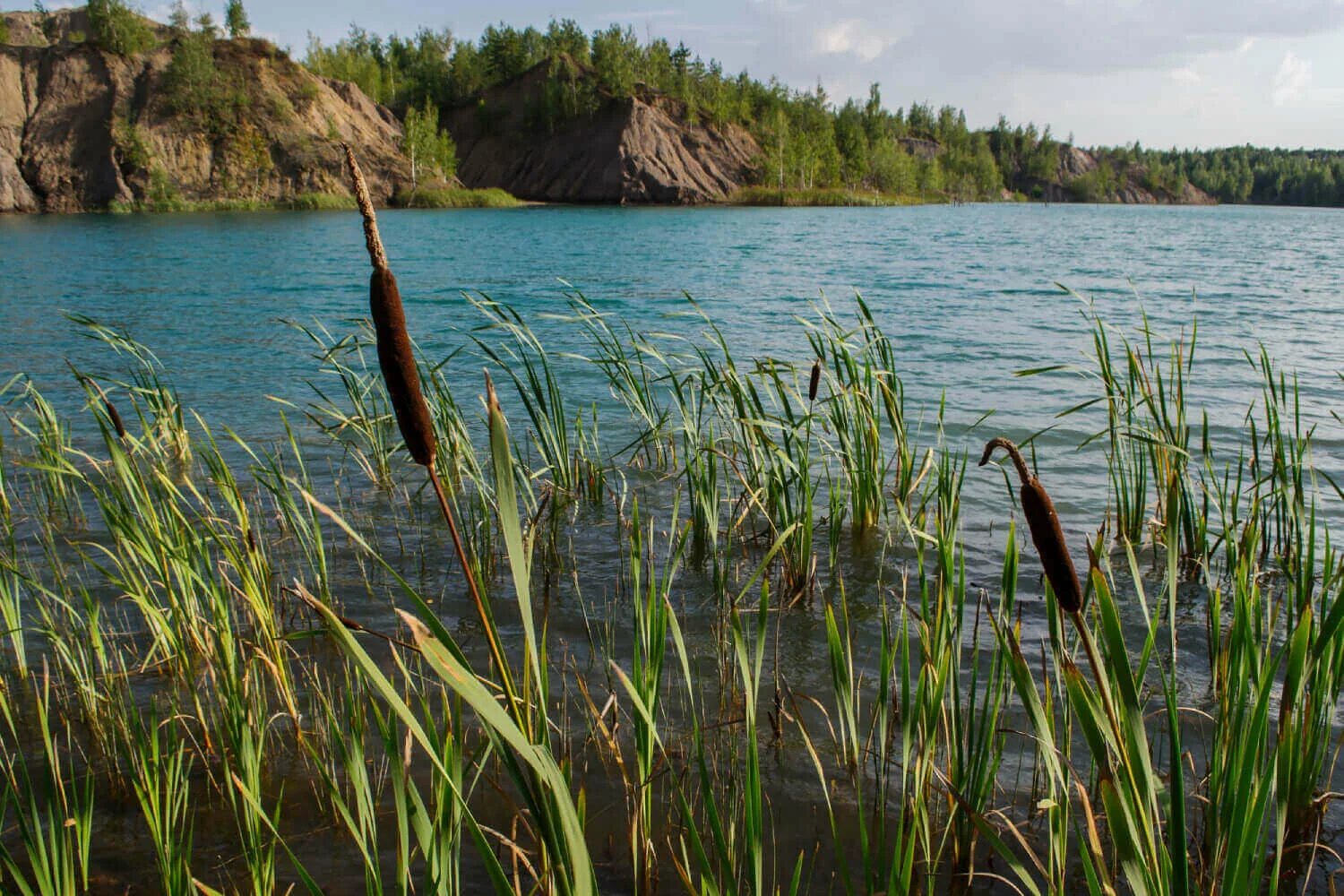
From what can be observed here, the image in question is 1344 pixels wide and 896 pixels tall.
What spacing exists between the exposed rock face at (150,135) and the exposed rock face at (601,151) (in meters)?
19.1

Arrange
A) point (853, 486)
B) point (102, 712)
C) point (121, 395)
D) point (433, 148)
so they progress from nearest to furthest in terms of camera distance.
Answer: point (102, 712)
point (853, 486)
point (121, 395)
point (433, 148)

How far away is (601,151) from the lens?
273 ft

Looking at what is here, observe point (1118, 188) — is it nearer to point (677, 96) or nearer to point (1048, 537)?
point (677, 96)

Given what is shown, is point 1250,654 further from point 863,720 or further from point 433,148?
point 433,148

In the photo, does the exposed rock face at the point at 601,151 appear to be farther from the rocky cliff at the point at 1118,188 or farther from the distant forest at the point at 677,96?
the rocky cliff at the point at 1118,188

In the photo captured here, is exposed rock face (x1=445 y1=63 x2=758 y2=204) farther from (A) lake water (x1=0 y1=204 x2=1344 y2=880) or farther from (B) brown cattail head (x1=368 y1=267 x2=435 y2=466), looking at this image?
(B) brown cattail head (x1=368 y1=267 x2=435 y2=466)

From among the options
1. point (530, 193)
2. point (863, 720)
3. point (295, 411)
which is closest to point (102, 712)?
point (863, 720)

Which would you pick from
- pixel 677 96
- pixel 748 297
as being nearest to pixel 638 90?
pixel 677 96

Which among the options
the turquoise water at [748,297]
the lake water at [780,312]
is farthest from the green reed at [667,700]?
the turquoise water at [748,297]

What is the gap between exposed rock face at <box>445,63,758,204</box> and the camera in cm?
8094

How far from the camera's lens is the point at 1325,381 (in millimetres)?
9688

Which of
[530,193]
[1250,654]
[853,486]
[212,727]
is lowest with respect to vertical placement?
[212,727]

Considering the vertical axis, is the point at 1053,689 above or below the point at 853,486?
below

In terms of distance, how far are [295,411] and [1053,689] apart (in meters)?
7.82
